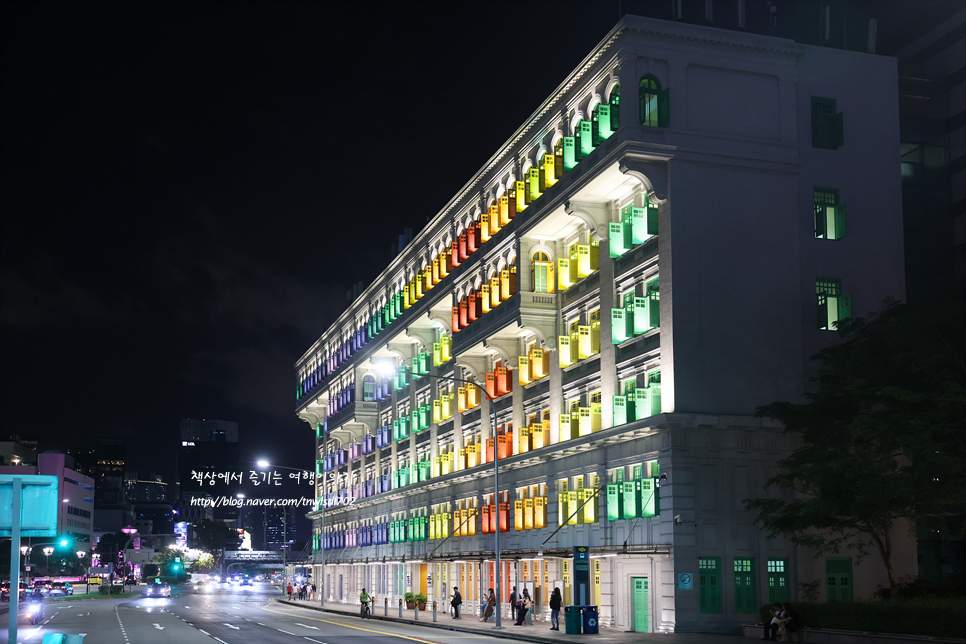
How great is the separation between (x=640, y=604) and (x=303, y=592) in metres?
62.2

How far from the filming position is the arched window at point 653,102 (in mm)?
43719

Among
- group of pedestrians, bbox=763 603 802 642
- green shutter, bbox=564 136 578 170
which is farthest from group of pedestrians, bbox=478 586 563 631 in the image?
green shutter, bbox=564 136 578 170

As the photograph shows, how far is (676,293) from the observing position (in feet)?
138

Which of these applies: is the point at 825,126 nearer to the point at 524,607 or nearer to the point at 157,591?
the point at 524,607

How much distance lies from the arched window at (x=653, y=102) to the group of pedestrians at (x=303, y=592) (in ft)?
219

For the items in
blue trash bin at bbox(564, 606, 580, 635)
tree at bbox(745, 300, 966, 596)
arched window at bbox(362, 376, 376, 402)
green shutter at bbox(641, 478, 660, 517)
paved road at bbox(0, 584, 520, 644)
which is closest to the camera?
tree at bbox(745, 300, 966, 596)

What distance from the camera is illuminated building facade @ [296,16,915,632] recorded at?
136 ft

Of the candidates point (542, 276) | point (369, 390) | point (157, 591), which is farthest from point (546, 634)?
point (157, 591)

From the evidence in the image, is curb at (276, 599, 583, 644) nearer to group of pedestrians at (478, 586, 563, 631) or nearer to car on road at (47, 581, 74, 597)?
group of pedestrians at (478, 586, 563, 631)

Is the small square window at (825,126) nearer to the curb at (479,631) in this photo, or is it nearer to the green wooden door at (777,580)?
the green wooden door at (777,580)

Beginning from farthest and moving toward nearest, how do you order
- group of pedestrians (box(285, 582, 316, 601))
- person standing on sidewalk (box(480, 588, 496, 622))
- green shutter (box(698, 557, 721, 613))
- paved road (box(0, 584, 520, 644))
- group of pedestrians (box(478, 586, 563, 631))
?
group of pedestrians (box(285, 582, 316, 601)) → person standing on sidewalk (box(480, 588, 496, 622)) → group of pedestrians (box(478, 586, 563, 631)) → green shutter (box(698, 557, 721, 613)) → paved road (box(0, 584, 520, 644))

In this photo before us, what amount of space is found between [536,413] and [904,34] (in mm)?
31384

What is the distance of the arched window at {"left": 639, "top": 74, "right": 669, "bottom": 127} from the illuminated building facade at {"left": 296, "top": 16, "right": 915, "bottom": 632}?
92 millimetres

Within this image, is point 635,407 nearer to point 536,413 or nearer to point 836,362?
point 836,362
